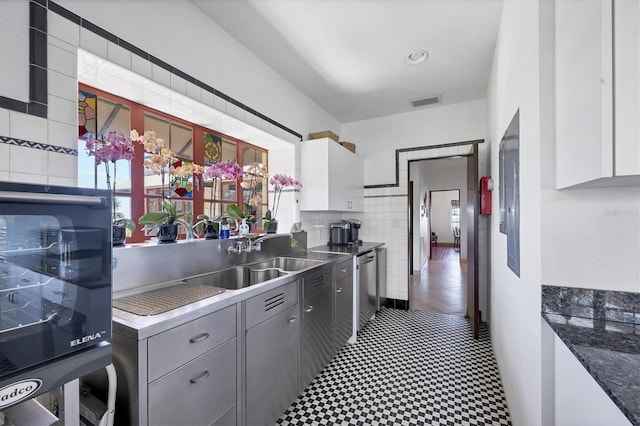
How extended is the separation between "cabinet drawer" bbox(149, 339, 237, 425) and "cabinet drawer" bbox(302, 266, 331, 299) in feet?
2.28

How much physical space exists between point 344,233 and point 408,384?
1.75 metres

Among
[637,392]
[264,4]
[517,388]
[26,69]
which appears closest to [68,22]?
[26,69]

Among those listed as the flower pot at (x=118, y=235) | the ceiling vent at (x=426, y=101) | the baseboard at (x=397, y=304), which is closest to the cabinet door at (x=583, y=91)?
the flower pot at (x=118, y=235)

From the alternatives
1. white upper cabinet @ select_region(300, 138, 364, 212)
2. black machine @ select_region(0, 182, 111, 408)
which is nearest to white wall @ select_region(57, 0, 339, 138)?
white upper cabinet @ select_region(300, 138, 364, 212)

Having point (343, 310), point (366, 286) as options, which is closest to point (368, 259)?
point (366, 286)

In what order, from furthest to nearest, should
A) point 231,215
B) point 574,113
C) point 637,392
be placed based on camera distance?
point 231,215
point 574,113
point 637,392

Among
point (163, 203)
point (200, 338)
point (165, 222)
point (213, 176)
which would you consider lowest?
point (200, 338)

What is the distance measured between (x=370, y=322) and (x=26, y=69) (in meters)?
3.34

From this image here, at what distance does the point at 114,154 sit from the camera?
1342mm

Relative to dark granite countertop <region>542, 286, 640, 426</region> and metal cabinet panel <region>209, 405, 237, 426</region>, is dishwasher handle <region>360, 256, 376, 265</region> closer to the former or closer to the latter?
metal cabinet panel <region>209, 405, 237, 426</region>

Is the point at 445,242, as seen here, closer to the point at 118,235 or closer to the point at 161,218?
the point at 161,218

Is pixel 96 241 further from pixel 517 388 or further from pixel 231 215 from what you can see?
pixel 517 388

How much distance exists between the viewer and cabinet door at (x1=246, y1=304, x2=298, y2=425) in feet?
4.66

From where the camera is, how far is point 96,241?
2.47 ft
